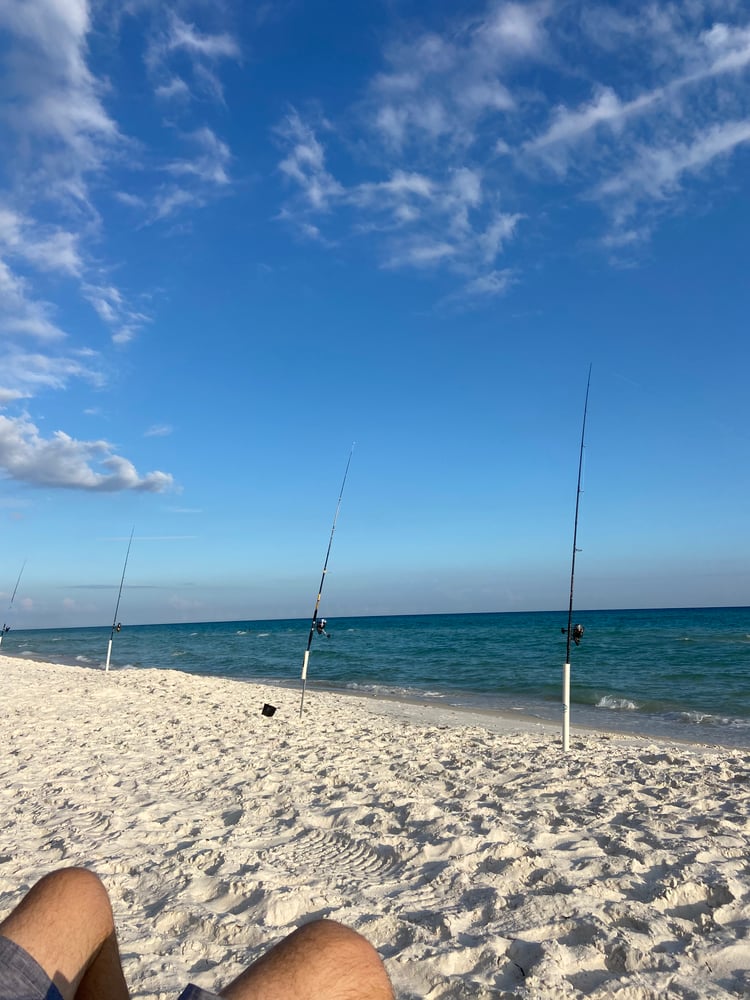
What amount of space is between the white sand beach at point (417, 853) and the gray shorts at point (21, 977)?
5.39 ft

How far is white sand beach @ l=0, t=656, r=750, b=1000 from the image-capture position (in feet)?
9.14

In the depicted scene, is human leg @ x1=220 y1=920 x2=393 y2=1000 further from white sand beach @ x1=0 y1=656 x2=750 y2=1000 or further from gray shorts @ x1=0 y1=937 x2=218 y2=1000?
white sand beach @ x1=0 y1=656 x2=750 y2=1000

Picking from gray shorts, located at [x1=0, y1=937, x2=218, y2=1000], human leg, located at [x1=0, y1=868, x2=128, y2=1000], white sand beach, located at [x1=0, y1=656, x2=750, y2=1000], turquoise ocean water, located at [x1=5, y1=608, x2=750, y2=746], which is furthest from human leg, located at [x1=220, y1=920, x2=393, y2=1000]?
turquoise ocean water, located at [x1=5, y1=608, x2=750, y2=746]

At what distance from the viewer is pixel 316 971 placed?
1.29 meters

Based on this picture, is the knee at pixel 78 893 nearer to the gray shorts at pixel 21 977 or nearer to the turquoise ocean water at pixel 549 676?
the gray shorts at pixel 21 977

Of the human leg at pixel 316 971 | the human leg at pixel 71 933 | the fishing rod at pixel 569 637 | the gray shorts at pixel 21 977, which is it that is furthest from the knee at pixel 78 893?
the fishing rod at pixel 569 637

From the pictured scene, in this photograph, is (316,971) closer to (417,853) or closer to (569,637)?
(417,853)

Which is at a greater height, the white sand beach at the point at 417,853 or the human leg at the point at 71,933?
the human leg at the point at 71,933

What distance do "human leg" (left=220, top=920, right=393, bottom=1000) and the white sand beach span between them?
1577mm

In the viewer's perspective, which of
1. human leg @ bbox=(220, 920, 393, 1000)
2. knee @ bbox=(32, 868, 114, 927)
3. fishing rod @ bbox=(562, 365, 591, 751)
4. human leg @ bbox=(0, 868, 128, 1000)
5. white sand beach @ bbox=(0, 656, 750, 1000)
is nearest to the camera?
human leg @ bbox=(220, 920, 393, 1000)

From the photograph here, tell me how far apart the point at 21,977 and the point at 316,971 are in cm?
57

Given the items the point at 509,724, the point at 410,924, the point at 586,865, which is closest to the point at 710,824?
the point at 586,865

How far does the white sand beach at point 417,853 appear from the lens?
9.14 ft

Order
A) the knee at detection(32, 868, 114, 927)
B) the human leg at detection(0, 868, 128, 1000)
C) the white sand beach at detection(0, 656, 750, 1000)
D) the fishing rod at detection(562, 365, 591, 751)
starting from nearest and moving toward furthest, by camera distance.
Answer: the human leg at detection(0, 868, 128, 1000)
the knee at detection(32, 868, 114, 927)
the white sand beach at detection(0, 656, 750, 1000)
the fishing rod at detection(562, 365, 591, 751)
